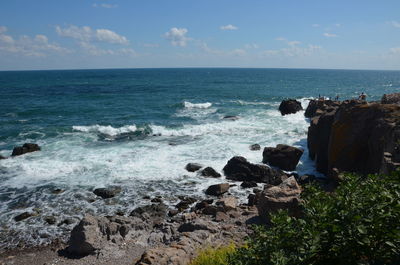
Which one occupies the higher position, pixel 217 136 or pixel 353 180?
pixel 353 180

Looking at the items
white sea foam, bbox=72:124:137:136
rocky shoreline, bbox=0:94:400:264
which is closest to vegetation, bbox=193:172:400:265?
rocky shoreline, bbox=0:94:400:264

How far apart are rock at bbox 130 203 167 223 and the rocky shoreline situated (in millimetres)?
49

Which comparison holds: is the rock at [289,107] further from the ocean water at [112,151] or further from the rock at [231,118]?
the rock at [231,118]

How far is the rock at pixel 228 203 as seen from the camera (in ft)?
52.7

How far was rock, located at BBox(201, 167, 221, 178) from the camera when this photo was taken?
21016 mm

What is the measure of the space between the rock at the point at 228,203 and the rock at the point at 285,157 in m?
6.38

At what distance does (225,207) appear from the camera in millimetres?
16094

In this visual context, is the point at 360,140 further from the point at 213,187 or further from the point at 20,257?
the point at 20,257

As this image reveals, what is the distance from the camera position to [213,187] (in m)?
18.5

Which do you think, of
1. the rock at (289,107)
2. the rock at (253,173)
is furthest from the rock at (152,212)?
the rock at (289,107)

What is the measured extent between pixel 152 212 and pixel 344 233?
12664mm

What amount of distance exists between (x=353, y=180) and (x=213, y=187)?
13.4 m

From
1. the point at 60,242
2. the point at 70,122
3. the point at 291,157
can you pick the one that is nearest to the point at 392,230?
the point at 60,242

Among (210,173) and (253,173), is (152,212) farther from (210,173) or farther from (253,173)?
(253,173)
